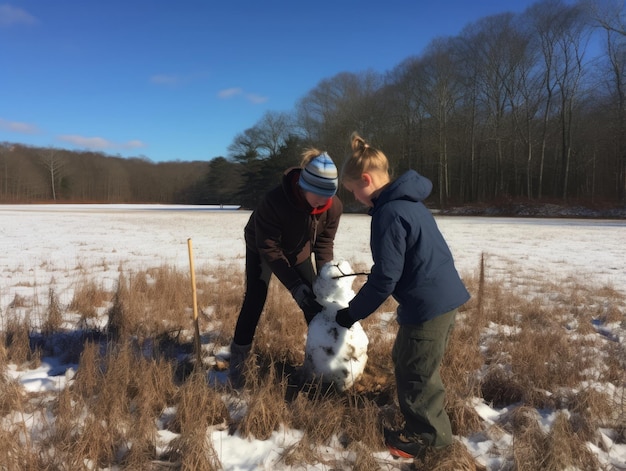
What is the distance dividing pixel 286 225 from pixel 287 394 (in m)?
1.18

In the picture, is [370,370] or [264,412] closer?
[264,412]

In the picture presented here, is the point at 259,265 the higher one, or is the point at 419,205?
the point at 419,205

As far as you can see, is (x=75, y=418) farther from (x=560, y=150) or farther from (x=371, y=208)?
(x=560, y=150)

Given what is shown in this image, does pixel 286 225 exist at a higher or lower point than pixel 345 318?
higher

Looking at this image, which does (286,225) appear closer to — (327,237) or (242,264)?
(327,237)

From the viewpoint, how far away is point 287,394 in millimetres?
2812

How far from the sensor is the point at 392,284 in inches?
83.5

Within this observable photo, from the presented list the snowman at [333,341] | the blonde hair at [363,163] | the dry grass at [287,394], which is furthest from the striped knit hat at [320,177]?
the dry grass at [287,394]

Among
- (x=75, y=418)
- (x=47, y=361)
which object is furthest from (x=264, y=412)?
(x=47, y=361)

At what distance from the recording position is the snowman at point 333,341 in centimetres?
276

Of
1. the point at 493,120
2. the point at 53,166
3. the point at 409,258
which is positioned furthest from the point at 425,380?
the point at 53,166

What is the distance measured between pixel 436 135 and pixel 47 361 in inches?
1407

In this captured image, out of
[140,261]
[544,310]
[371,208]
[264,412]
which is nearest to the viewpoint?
[371,208]

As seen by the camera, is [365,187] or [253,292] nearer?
[365,187]
